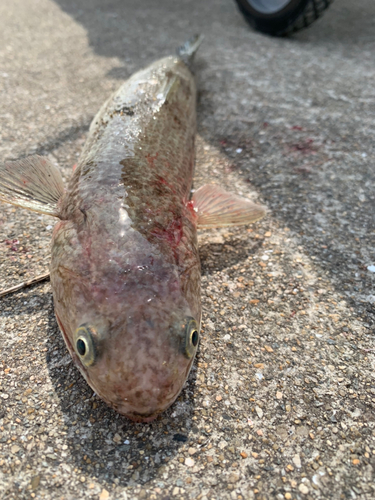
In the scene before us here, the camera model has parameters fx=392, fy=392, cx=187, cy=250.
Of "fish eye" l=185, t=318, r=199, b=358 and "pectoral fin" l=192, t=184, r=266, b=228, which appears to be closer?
"fish eye" l=185, t=318, r=199, b=358

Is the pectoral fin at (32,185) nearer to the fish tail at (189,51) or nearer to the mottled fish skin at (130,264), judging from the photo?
the mottled fish skin at (130,264)

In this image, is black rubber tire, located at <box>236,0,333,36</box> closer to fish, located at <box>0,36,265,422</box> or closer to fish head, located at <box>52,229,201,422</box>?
fish, located at <box>0,36,265,422</box>

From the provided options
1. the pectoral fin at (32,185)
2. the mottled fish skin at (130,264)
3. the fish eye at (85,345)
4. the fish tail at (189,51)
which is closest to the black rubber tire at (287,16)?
the fish tail at (189,51)

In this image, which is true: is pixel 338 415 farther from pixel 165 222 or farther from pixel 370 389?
pixel 165 222

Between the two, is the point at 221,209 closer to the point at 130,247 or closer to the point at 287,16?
the point at 130,247

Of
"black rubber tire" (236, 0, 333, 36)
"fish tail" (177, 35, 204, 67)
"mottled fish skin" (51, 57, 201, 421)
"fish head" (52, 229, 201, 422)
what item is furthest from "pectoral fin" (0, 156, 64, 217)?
"black rubber tire" (236, 0, 333, 36)

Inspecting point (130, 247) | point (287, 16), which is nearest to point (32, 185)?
point (130, 247)
